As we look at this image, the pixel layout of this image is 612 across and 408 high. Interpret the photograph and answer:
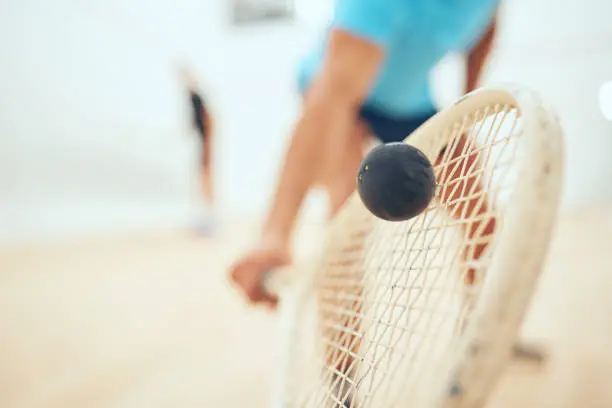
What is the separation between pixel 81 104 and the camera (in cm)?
262

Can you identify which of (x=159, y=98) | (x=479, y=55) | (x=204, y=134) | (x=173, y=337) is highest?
(x=159, y=98)

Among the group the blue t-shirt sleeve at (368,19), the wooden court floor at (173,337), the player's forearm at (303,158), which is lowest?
the wooden court floor at (173,337)

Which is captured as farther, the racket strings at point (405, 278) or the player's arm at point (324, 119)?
the player's arm at point (324, 119)

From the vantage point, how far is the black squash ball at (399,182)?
0.68 feet

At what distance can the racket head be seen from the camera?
17 centimetres

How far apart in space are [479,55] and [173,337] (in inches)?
32.2

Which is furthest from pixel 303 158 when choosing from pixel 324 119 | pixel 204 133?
pixel 204 133

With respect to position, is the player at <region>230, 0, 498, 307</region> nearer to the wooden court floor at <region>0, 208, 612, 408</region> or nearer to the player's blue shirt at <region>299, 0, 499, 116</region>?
the player's blue shirt at <region>299, 0, 499, 116</region>

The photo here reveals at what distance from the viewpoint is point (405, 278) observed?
0.27m

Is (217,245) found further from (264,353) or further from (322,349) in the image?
(322,349)

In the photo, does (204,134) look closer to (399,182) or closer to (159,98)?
(159,98)

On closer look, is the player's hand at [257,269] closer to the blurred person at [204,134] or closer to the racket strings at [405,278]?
the racket strings at [405,278]

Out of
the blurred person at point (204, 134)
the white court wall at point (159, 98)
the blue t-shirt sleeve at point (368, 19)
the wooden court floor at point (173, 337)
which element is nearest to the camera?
the blue t-shirt sleeve at point (368, 19)

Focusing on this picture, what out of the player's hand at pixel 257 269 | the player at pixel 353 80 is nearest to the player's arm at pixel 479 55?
the player at pixel 353 80
